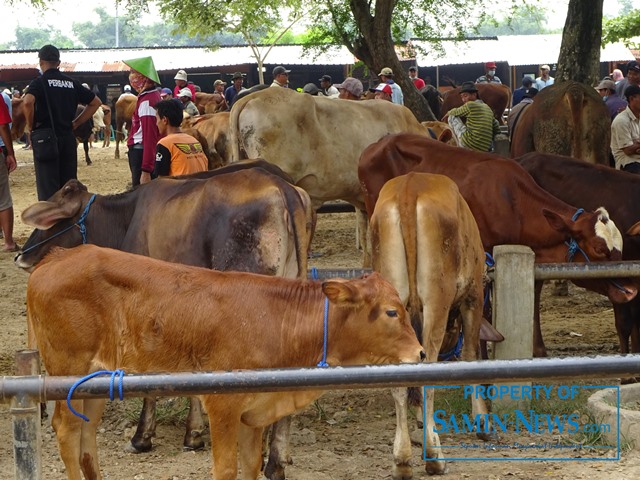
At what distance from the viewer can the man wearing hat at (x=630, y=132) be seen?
1068 cm

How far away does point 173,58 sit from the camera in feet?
136

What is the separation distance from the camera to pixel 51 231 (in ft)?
23.1

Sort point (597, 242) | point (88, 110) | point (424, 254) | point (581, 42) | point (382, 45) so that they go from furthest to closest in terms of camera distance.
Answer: point (382, 45) < point (581, 42) < point (88, 110) < point (597, 242) < point (424, 254)

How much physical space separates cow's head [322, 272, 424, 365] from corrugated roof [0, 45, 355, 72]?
32879 mm

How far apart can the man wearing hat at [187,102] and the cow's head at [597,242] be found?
11971 mm

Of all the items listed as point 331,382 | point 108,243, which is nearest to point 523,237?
point 108,243

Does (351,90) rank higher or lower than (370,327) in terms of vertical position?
higher

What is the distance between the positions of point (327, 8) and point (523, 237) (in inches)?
474

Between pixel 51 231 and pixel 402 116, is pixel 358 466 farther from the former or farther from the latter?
pixel 402 116

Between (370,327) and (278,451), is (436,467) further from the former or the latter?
(370,327)

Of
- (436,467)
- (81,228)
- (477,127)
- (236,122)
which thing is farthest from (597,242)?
(477,127)

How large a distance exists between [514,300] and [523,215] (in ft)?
4.37

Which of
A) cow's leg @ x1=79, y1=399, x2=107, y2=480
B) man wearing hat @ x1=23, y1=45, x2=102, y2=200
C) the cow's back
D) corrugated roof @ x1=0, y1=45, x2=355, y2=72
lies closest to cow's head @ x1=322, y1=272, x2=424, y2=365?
cow's leg @ x1=79, y1=399, x2=107, y2=480

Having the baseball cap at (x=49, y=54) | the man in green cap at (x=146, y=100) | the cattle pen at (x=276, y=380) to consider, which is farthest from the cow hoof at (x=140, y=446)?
the baseball cap at (x=49, y=54)
